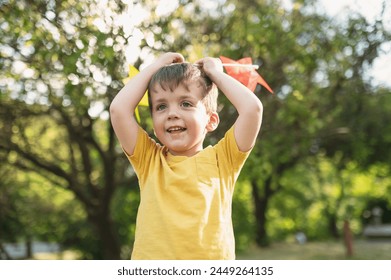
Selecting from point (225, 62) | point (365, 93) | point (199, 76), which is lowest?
point (199, 76)

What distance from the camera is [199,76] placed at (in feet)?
6.82

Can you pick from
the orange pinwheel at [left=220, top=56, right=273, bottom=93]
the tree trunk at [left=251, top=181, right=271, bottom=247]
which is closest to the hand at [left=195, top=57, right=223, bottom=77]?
the orange pinwheel at [left=220, top=56, right=273, bottom=93]

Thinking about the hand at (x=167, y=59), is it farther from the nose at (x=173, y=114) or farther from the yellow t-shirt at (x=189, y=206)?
the yellow t-shirt at (x=189, y=206)

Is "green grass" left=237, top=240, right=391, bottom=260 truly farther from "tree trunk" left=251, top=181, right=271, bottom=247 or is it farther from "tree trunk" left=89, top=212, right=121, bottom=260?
"tree trunk" left=89, top=212, right=121, bottom=260

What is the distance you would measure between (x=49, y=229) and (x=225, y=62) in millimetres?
9621

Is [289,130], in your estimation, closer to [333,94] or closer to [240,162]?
[333,94]

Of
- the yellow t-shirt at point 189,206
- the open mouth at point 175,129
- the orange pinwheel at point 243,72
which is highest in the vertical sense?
the orange pinwheel at point 243,72

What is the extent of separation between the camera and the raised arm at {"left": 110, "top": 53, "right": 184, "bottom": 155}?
6.74 ft

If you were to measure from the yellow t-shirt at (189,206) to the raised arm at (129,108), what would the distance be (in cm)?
13

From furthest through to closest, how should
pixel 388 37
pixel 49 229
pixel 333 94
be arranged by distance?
pixel 49 229 → pixel 333 94 → pixel 388 37

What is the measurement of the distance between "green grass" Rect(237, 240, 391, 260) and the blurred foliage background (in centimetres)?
173

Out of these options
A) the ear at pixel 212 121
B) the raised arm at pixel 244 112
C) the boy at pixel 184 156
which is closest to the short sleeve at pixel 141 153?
the boy at pixel 184 156

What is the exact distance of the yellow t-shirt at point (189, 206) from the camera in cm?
189
